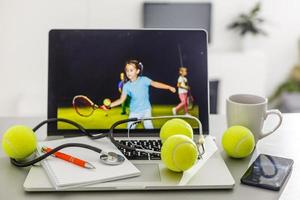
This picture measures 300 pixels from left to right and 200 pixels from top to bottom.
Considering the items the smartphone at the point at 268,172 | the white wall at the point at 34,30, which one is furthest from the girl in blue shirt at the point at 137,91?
the white wall at the point at 34,30

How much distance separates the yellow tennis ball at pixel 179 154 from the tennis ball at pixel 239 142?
12 cm

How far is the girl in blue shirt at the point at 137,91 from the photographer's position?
1062 mm

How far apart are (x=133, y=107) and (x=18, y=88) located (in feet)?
7.99

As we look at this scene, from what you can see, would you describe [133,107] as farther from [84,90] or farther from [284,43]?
[284,43]

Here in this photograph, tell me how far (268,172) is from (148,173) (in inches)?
9.1

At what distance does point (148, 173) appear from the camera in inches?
34.3

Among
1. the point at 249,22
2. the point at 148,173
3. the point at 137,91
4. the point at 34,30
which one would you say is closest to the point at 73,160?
the point at 148,173

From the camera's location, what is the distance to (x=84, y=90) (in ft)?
3.49

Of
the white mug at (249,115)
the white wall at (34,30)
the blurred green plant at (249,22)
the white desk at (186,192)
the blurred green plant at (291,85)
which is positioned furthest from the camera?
the blurred green plant at (291,85)

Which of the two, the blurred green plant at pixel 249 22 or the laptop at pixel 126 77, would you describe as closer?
the laptop at pixel 126 77

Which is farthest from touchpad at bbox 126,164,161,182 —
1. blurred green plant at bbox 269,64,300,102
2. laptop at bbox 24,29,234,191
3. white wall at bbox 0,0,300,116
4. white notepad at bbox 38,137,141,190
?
blurred green plant at bbox 269,64,300,102

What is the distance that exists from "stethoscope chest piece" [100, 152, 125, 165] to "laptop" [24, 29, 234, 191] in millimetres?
119

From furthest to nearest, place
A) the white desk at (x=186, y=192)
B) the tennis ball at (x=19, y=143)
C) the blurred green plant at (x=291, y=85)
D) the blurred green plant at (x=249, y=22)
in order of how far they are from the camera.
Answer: the blurred green plant at (x=291, y=85) < the blurred green plant at (x=249, y=22) < the tennis ball at (x=19, y=143) < the white desk at (x=186, y=192)

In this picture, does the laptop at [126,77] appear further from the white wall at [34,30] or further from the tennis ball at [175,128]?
the white wall at [34,30]
